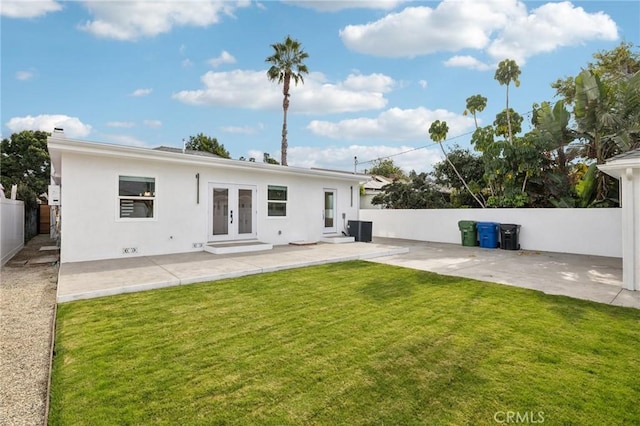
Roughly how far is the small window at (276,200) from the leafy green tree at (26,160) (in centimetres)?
2331

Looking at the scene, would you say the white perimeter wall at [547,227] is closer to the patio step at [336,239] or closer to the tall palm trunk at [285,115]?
the patio step at [336,239]

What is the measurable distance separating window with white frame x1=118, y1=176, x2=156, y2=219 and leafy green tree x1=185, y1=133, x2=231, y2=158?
29057 mm

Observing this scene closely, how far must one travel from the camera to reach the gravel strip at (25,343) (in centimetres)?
259

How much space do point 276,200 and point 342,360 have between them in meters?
9.19

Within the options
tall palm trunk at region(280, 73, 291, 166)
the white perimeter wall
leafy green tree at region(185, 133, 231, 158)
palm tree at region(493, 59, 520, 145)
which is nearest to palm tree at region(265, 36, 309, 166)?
tall palm trunk at region(280, 73, 291, 166)

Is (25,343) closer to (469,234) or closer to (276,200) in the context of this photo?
(276,200)

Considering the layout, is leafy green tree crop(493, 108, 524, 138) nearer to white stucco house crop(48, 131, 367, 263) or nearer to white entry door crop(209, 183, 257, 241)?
white stucco house crop(48, 131, 367, 263)

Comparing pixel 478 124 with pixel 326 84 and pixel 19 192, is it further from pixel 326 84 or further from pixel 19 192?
pixel 19 192

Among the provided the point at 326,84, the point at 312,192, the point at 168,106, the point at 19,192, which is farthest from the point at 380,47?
the point at 19,192

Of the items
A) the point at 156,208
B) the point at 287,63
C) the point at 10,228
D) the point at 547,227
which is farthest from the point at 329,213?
the point at 287,63

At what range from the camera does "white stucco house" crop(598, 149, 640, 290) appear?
5859mm

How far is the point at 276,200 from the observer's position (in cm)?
1206

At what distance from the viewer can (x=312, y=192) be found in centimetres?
1312

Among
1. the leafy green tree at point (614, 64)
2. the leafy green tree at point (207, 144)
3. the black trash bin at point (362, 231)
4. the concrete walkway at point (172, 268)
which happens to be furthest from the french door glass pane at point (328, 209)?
the leafy green tree at point (207, 144)
